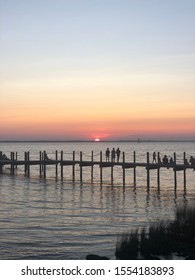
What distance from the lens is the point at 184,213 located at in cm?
1981

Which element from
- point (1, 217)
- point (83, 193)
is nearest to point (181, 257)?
point (1, 217)

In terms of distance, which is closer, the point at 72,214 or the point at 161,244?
the point at 161,244

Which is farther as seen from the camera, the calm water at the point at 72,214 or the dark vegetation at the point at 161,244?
the calm water at the point at 72,214

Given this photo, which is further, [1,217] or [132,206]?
[132,206]

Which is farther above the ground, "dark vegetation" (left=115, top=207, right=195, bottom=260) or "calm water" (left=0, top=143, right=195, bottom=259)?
"dark vegetation" (left=115, top=207, right=195, bottom=260)

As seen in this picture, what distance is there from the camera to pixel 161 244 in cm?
1486

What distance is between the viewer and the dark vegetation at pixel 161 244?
14.4 m

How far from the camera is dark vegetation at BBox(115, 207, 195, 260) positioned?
1437 centimetres

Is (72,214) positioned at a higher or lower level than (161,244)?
lower

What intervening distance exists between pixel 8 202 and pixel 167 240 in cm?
1828

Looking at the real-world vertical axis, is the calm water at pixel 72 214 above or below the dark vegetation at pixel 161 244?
below

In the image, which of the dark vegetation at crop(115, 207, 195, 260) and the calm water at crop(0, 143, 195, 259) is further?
the calm water at crop(0, 143, 195, 259)
